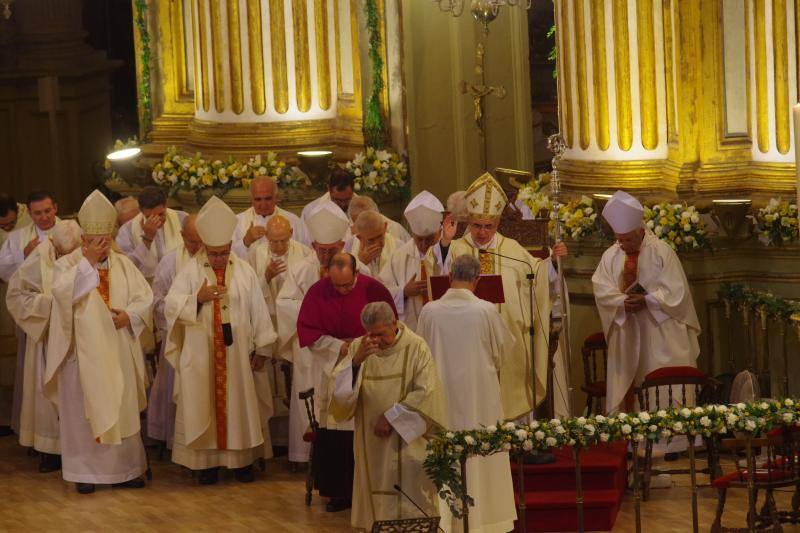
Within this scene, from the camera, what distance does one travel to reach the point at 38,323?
1248 centimetres

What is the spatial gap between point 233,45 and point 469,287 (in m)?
6.18

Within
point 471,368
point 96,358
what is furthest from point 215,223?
point 471,368

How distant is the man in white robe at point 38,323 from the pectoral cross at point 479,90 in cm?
436

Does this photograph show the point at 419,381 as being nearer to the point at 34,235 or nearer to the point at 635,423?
the point at 635,423

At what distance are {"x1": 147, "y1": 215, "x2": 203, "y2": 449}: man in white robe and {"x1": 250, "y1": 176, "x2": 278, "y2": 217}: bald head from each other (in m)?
1.10

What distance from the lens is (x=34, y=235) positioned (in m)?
13.6

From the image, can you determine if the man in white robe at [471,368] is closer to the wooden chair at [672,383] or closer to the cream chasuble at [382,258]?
the wooden chair at [672,383]

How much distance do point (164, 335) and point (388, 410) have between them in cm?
362

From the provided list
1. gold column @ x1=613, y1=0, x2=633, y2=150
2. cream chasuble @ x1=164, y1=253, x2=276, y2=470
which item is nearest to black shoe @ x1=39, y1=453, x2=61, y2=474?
cream chasuble @ x1=164, y1=253, x2=276, y2=470

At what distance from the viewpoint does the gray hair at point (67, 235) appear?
1227 cm

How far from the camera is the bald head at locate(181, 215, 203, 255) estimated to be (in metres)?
12.3

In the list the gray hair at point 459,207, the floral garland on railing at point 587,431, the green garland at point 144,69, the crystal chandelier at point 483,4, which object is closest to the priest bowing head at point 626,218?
the gray hair at point 459,207

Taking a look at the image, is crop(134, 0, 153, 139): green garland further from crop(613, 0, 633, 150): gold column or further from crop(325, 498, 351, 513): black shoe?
crop(325, 498, 351, 513): black shoe

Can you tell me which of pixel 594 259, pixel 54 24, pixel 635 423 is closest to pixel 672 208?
pixel 594 259
